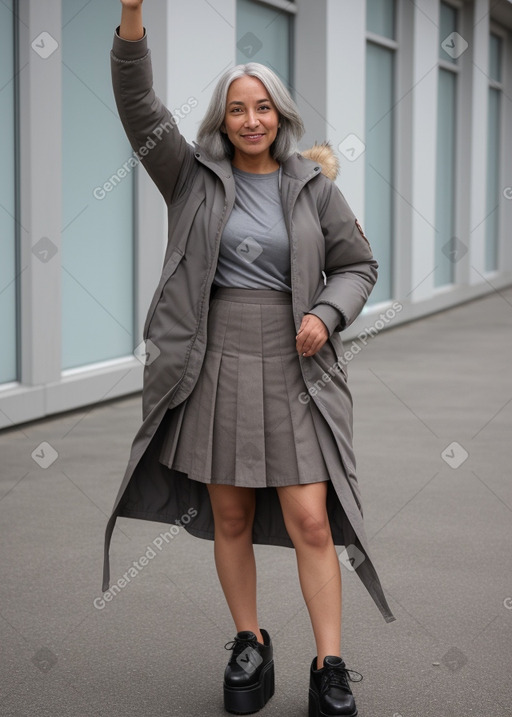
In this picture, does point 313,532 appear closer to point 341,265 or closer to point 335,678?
point 335,678

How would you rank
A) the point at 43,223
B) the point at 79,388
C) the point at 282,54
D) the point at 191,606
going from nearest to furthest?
the point at 191,606, the point at 43,223, the point at 79,388, the point at 282,54

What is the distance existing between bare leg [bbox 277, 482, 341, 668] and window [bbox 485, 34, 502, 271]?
1737cm

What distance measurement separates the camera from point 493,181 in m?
21.2

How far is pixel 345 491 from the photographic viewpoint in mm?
3396

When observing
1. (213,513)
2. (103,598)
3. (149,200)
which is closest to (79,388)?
(149,200)

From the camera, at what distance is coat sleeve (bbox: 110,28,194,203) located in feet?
10.4

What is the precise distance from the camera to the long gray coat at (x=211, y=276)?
10.9ft

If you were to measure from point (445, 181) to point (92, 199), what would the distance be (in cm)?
994

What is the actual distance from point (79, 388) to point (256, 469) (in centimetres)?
526

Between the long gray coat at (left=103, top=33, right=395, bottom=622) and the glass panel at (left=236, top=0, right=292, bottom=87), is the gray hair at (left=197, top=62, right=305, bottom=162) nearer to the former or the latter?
the long gray coat at (left=103, top=33, right=395, bottom=622)

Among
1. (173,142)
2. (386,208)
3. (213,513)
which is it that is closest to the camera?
(173,142)

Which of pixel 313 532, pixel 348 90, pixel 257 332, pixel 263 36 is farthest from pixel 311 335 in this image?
pixel 348 90

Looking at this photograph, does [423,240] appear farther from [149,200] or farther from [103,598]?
[103,598]

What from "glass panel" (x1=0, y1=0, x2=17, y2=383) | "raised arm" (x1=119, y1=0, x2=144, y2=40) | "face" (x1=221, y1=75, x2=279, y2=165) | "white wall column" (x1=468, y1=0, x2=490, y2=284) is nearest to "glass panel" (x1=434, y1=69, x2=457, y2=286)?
"white wall column" (x1=468, y1=0, x2=490, y2=284)
